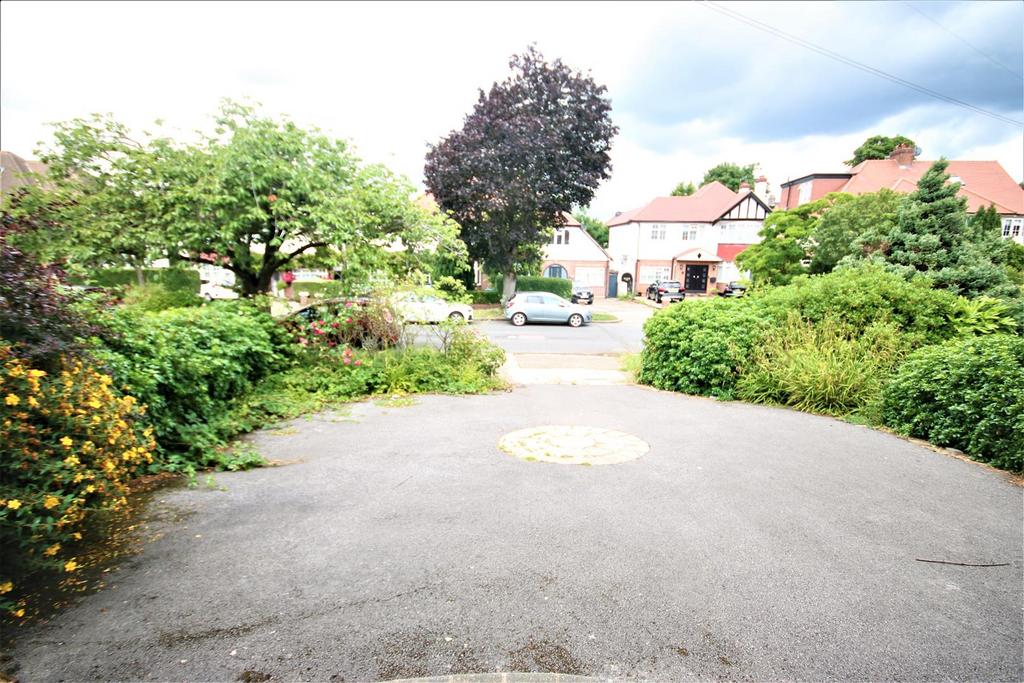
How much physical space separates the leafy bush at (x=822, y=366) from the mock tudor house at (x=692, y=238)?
34.3 meters

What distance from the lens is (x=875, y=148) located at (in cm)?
4975

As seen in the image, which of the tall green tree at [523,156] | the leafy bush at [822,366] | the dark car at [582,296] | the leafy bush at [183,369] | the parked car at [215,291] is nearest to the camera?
the leafy bush at [183,369]

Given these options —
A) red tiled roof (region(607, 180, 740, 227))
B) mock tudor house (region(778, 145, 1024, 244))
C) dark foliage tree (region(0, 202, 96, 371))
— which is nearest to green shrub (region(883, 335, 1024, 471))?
dark foliage tree (region(0, 202, 96, 371))

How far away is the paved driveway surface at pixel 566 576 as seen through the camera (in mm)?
2281

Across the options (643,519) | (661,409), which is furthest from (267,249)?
(643,519)

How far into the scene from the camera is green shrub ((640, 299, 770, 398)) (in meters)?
8.48

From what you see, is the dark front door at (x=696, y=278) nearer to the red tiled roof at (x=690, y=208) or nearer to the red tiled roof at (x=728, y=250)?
the red tiled roof at (x=728, y=250)

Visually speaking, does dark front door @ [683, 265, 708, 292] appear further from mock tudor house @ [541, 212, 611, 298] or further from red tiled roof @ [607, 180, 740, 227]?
mock tudor house @ [541, 212, 611, 298]

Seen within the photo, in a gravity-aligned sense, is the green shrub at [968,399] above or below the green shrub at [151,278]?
below

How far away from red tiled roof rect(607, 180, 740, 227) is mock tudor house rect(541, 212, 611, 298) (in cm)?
554

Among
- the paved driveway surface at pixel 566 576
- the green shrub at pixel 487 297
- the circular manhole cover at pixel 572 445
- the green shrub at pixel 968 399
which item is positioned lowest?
the circular manhole cover at pixel 572 445

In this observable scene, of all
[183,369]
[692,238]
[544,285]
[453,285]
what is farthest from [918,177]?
[183,369]

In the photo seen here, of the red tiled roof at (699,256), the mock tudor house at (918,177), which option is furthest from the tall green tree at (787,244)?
the red tiled roof at (699,256)

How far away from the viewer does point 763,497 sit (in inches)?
163
